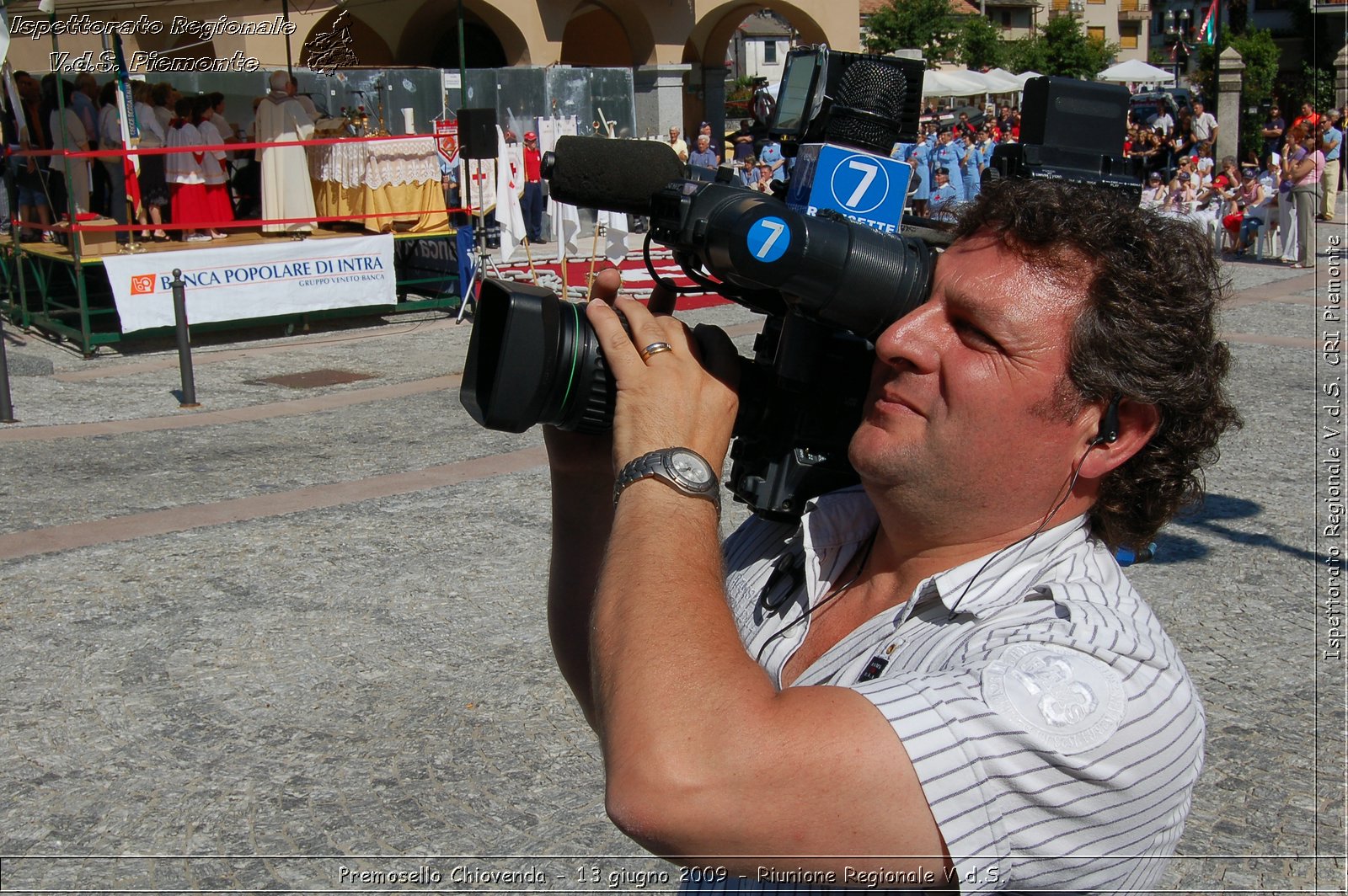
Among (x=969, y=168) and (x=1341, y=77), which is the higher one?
(x=1341, y=77)

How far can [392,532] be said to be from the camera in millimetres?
6426

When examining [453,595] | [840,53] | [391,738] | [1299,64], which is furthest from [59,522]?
[1299,64]

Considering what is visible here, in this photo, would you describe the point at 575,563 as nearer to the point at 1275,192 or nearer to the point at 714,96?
the point at 1275,192

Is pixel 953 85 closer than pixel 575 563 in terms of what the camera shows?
No

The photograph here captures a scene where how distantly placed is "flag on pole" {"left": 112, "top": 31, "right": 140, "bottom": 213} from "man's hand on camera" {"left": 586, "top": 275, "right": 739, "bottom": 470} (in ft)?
40.7

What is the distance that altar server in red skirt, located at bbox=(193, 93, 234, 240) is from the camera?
13.4 metres

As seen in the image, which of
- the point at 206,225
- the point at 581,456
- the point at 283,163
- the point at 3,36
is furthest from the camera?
the point at 283,163

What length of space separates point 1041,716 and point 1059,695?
0.03 meters

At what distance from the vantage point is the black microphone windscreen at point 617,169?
5.85 ft

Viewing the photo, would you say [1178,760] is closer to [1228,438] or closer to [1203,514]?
[1203,514]

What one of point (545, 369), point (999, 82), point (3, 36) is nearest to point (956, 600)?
point (545, 369)

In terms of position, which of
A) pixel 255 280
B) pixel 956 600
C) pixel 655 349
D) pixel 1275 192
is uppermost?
pixel 655 349

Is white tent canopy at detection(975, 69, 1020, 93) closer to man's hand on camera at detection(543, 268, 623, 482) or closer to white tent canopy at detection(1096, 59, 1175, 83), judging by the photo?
white tent canopy at detection(1096, 59, 1175, 83)

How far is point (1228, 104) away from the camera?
2294 centimetres
